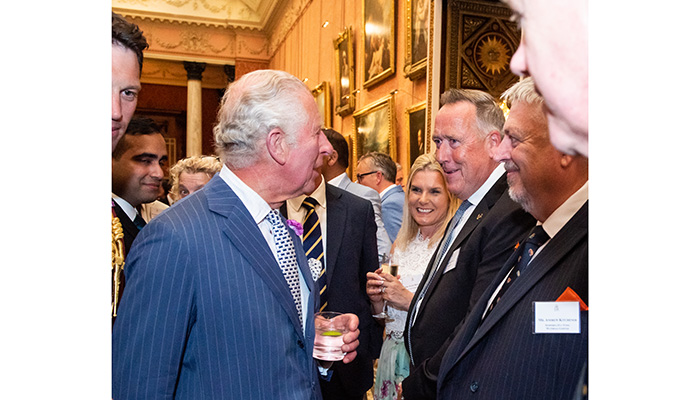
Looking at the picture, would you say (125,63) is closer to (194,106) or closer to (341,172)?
(341,172)

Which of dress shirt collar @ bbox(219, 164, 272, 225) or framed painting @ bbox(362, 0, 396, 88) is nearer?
dress shirt collar @ bbox(219, 164, 272, 225)

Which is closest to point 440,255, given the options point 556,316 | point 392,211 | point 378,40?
point 556,316

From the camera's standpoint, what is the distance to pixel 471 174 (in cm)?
277

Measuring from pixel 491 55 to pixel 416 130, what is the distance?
1.38 m

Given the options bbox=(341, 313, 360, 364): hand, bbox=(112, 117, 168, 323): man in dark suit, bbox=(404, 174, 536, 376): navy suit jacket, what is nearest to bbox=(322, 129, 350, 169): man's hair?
bbox=(112, 117, 168, 323): man in dark suit

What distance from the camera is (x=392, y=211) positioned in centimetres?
589

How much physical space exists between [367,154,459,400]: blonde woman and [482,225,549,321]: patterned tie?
1.32 m

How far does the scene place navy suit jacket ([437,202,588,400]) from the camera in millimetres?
1320

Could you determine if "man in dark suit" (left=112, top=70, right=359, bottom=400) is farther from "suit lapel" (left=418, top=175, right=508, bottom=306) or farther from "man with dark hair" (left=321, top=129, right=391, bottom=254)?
"man with dark hair" (left=321, top=129, right=391, bottom=254)

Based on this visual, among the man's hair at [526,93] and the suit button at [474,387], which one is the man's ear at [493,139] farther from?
the suit button at [474,387]

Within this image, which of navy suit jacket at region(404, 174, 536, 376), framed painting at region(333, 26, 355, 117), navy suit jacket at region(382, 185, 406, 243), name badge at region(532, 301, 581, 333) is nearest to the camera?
name badge at region(532, 301, 581, 333)

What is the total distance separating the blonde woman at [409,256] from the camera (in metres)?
2.98
